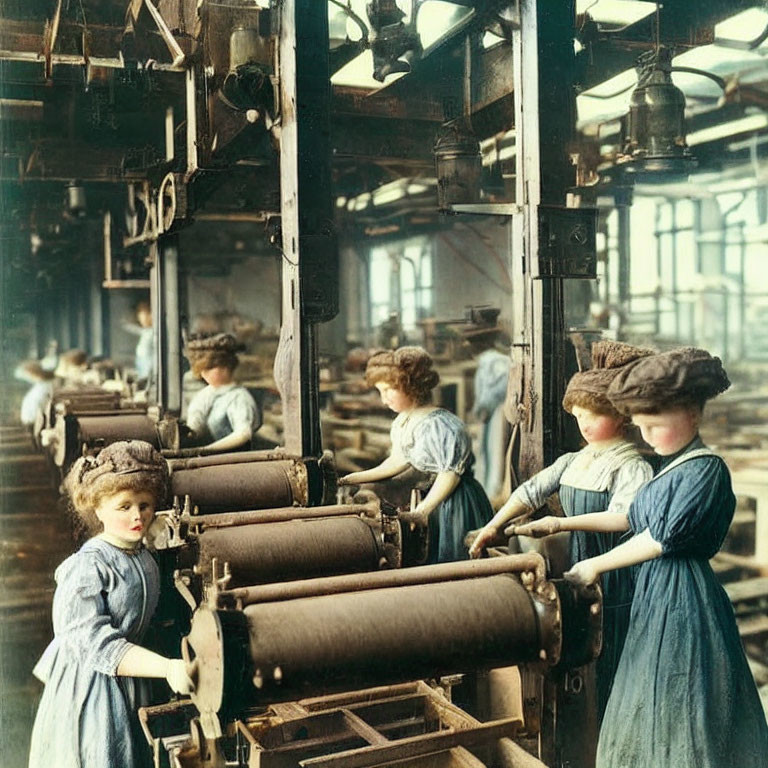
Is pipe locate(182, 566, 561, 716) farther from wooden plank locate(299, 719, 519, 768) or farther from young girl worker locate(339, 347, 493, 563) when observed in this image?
young girl worker locate(339, 347, 493, 563)

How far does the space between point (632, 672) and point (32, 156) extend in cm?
755

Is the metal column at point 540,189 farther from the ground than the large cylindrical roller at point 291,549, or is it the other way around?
the metal column at point 540,189

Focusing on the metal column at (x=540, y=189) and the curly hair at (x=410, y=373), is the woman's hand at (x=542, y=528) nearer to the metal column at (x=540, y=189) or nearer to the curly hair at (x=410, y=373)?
the metal column at (x=540, y=189)

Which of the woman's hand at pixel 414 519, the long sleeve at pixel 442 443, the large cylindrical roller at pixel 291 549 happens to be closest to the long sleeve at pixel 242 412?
the long sleeve at pixel 442 443

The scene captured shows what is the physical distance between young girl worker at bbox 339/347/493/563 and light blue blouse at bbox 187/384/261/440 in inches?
66.6

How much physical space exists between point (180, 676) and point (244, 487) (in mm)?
1690

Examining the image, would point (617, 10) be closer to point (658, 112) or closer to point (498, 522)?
point (658, 112)

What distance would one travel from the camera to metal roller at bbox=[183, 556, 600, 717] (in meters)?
2.22

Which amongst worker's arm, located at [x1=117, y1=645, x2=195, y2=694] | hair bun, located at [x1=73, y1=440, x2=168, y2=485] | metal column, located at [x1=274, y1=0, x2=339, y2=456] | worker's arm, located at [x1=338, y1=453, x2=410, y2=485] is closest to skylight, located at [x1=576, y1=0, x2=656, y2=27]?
metal column, located at [x1=274, y1=0, x2=339, y2=456]

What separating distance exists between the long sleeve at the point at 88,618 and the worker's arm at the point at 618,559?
1.29 metres

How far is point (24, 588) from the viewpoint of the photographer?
5.87 metres

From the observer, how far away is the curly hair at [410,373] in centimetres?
444

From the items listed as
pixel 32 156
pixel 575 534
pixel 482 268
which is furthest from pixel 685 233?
pixel 575 534

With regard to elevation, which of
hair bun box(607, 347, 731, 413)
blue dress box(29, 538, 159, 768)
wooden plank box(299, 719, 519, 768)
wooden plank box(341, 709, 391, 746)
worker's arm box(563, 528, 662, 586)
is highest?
hair bun box(607, 347, 731, 413)
